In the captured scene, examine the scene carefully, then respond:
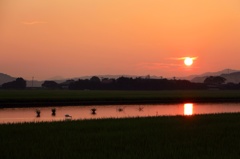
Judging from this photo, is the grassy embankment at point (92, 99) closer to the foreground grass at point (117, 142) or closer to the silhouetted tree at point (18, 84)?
the foreground grass at point (117, 142)

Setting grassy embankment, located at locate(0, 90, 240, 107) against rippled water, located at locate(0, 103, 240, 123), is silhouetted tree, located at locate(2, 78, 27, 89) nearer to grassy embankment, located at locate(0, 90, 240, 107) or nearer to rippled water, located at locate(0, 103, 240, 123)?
grassy embankment, located at locate(0, 90, 240, 107)

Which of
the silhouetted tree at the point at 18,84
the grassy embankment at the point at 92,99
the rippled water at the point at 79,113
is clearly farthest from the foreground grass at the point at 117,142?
the silhouetted tree at the point at 18,84

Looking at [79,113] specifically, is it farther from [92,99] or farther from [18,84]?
[18,84]

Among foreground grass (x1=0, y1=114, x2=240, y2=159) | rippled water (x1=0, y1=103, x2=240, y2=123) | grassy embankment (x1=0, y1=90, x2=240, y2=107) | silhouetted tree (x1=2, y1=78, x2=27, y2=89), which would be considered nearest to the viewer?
foreground grass (x1=0, y1=114, x2=240, y2=159)

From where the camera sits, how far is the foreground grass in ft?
32.9

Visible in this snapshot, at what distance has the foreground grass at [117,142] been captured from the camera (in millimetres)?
10031

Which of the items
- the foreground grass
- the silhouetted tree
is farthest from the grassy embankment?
the silhouetted tree

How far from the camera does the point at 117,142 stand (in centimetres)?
1209

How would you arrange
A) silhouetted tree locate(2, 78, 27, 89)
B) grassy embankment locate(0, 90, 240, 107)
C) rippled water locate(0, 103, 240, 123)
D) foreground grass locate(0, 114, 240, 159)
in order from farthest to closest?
silhouetted tree locate(2, 78, 27, 89) < grassy embankment locate(0, 90, 240, 107) < rippled water locate(0, 103, 240, 123) < foreground grass locate(0, 114, 240, 159)

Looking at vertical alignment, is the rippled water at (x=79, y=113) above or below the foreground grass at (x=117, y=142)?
above

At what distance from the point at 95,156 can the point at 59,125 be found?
7558 millimetres

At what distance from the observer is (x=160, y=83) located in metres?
145

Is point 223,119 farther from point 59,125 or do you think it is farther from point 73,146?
point 73,146

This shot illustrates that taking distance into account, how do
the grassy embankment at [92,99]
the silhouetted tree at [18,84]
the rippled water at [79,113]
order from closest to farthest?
the rippled water at [79,113] → the grassy embankment at [92,99] → the silhouetted tree at [18,84]
